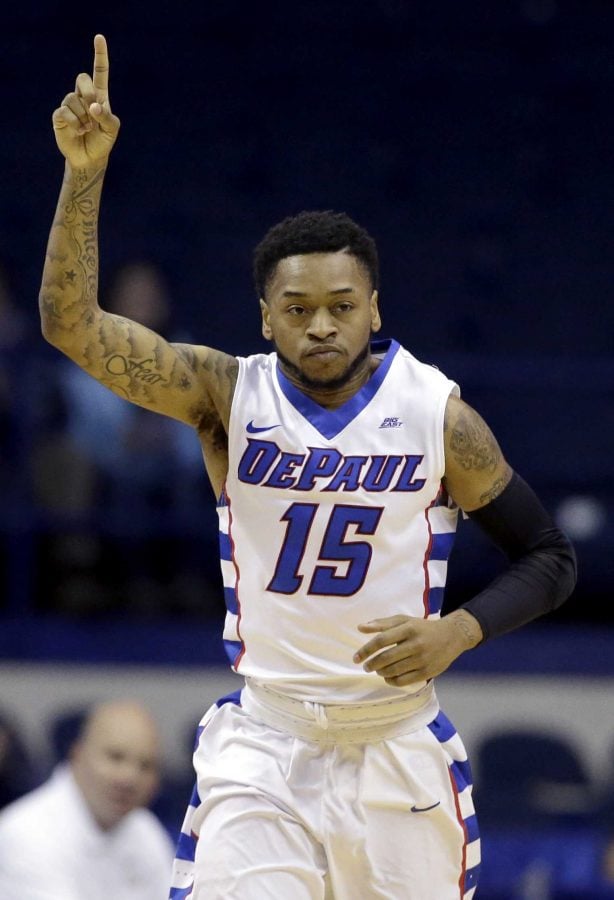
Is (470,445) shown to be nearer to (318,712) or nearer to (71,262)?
(318,712)

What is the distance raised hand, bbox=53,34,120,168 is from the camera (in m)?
4.39

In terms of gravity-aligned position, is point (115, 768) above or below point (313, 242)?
below

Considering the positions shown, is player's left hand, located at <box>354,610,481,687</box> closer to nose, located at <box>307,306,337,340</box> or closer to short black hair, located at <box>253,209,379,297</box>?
nose, located at <box>307,306,337,340</box>

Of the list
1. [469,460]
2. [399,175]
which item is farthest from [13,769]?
[399,175]

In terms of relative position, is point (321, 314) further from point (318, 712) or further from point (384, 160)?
point (384, 160)

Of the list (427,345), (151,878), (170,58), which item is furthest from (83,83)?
(170,58)

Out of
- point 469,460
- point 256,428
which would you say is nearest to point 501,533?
point 469,460

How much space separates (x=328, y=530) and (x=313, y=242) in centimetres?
79

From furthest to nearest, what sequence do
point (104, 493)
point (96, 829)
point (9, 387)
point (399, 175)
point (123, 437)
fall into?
point (399, 175) → point (104, 493) → point (123, 437) → point (9, 387) → point (96, 829)

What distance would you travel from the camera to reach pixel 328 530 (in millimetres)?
4605

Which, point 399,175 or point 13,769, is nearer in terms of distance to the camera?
point 13,769

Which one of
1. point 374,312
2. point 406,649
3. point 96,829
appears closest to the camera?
point 406,649

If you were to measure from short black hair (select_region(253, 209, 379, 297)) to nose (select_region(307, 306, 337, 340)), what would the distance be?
0.19m

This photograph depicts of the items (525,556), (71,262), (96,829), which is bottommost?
(96,829)
